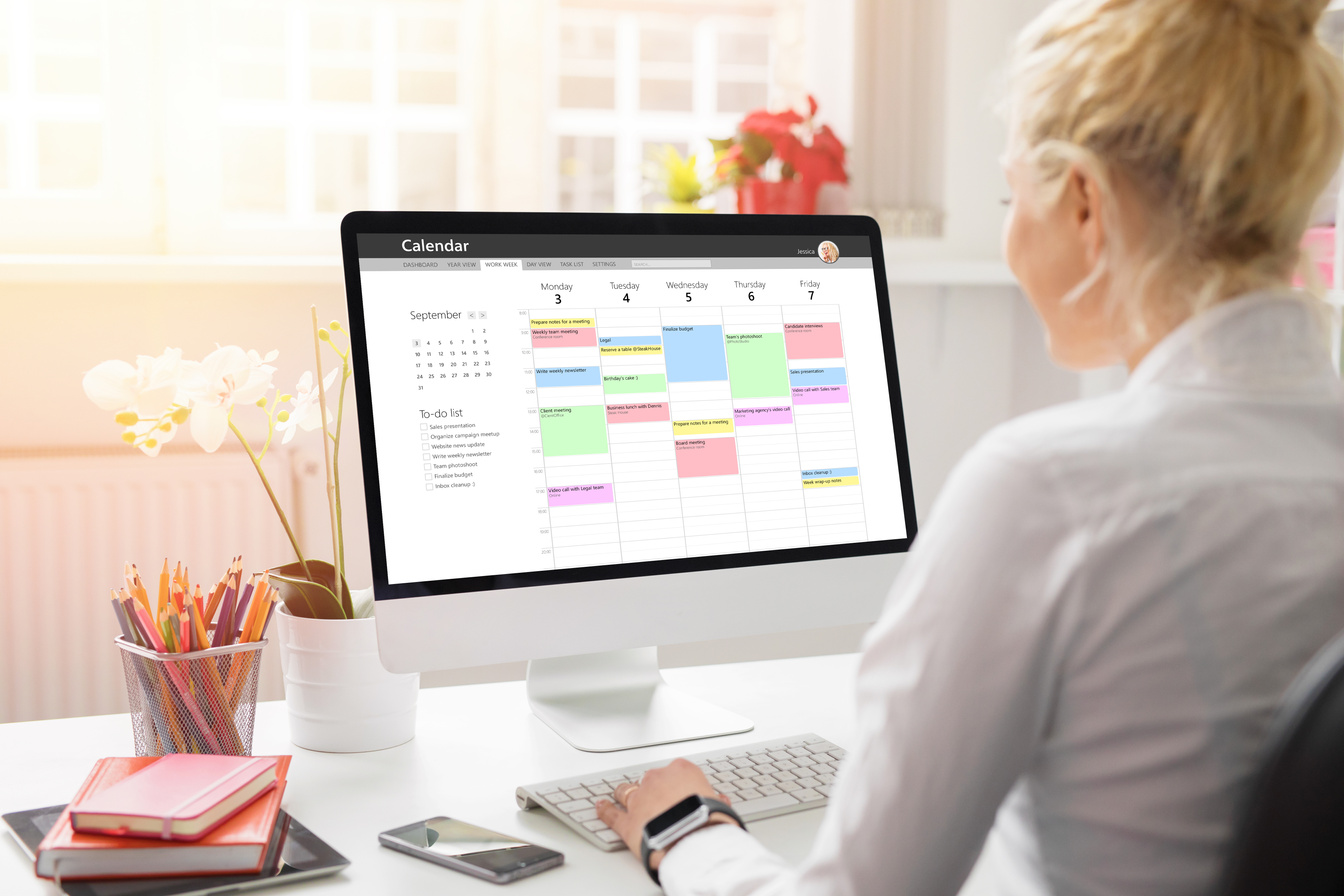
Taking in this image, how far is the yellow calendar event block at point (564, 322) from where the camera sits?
106cm

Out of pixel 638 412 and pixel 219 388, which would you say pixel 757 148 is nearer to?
pixel 638 412

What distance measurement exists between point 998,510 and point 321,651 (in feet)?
2.25

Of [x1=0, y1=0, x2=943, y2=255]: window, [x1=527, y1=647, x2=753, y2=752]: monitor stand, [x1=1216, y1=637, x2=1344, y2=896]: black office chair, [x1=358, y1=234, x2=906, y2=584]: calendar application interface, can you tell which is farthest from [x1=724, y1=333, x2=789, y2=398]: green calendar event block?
[x1=0, y1=0, x2=943, y2=255]: window

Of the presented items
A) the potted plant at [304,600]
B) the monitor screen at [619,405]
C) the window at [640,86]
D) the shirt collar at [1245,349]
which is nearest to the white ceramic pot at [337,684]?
the potted plant at [304,600]

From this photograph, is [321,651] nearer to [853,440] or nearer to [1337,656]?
[853,440]

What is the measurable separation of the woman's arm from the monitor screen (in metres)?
0.47

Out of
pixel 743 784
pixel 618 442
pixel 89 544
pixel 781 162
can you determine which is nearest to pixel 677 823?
pixel 743 784

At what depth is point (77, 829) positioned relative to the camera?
78 centimetres

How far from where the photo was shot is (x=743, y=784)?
943 mm

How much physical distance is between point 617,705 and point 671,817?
1.11 ft

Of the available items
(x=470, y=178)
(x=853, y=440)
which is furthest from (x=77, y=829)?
(x=470, y=178)

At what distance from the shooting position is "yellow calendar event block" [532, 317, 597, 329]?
1.06 meters

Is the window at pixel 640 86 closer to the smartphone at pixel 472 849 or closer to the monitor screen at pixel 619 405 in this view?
the monitor screen at pixel 619 405

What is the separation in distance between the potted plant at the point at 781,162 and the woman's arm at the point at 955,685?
5.08ft
